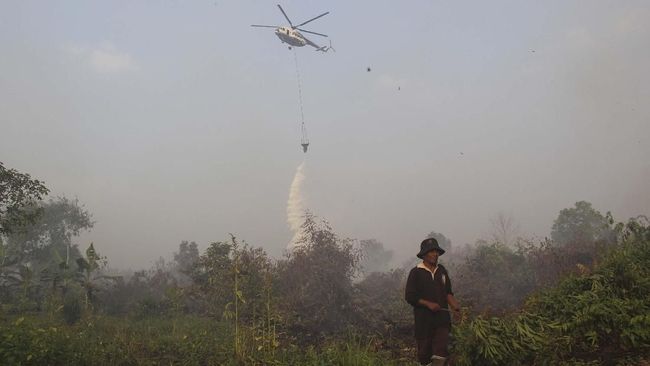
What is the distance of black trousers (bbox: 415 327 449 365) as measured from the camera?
5.33 metres

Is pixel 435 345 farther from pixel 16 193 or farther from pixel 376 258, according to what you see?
pixel 376 258

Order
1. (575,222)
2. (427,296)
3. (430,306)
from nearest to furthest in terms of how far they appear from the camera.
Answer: (430,306) → (427,296) → (575,222)

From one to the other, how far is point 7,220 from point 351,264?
42.8 feet

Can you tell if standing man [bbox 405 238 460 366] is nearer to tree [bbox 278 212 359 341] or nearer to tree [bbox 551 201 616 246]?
tree [bbox 278 212 359 341]

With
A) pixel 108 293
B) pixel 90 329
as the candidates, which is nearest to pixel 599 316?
pixel 90 329

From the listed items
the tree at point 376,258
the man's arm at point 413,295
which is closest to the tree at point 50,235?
the man's arm at point 413,295

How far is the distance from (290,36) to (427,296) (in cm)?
Answer: 2631

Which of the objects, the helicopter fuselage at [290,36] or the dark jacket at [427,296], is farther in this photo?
the helicopter fuselage at [290,36]

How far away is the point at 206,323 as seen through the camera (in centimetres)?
1311

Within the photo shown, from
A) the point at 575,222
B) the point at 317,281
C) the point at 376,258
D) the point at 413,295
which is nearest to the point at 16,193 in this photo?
the point at 317,281

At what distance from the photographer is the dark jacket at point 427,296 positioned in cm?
543

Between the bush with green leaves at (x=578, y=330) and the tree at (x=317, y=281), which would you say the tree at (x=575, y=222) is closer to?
the tree at (x=317, y=281)

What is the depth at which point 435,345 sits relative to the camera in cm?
538

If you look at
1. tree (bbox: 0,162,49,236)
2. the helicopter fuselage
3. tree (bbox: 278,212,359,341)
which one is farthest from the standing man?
the helicopter fuselage
